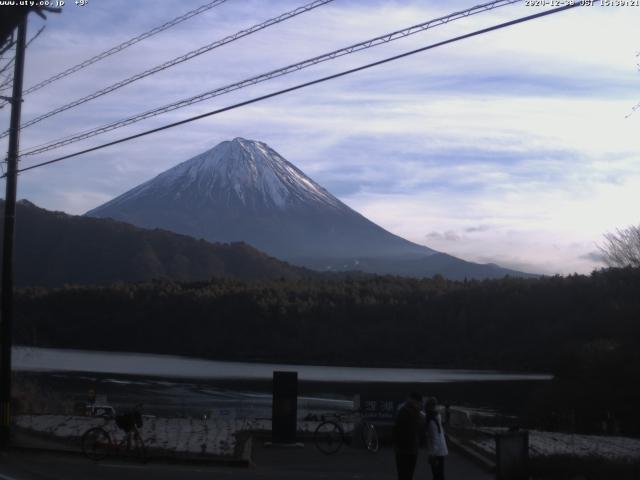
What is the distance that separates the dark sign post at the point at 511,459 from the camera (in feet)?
47.1

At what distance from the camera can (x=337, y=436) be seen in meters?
19.0

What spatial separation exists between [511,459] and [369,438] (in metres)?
5.10

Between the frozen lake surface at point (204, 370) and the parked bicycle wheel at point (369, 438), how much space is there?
127ft

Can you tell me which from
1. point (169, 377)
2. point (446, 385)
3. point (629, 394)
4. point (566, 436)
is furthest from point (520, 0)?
point (169, 377)

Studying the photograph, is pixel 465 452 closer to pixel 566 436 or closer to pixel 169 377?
pixel 566 436

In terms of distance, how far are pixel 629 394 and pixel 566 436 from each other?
508 inches

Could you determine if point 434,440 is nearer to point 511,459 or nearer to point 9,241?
point 511,459

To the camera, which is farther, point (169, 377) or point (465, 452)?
point (169, 377)

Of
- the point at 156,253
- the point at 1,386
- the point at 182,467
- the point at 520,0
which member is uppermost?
the point at 156,253

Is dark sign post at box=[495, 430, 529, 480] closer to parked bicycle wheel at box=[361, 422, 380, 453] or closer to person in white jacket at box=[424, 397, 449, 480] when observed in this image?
person in white jacket at box=[424, 397, 449, 480]

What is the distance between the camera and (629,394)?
3391 centimetres

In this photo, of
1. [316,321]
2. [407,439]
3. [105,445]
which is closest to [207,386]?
[105,445]

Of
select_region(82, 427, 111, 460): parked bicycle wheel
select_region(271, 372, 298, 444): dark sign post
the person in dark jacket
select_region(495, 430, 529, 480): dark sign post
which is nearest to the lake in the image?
select_region(82, 427, 111, 460): parked bicycle wheel

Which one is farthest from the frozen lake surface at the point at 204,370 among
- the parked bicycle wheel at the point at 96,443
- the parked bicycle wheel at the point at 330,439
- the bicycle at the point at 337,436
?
the parked bicycle wheel at the point at 330,439
